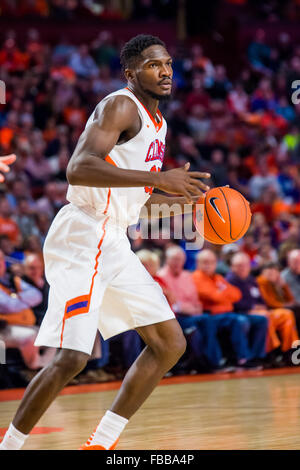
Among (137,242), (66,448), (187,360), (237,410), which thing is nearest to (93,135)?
(66,448)

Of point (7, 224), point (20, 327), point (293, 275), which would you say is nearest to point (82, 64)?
point (7, 224)

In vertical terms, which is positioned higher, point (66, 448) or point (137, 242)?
point (66, 448)

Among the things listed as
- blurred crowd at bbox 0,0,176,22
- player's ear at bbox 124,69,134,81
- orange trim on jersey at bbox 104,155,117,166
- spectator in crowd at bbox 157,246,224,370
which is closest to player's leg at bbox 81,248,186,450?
orange trim on jersey at bbox 104,155,117,166

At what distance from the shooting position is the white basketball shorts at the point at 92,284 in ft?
12.7

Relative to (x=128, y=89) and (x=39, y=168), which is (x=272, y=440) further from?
(x=39, y=168)

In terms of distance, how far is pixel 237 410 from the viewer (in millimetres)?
6016

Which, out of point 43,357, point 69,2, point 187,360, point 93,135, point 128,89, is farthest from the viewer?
point 69,2

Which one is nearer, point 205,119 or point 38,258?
point 38,258

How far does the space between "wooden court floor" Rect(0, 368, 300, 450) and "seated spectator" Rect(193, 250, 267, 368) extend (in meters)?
0.69

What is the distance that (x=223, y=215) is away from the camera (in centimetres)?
434

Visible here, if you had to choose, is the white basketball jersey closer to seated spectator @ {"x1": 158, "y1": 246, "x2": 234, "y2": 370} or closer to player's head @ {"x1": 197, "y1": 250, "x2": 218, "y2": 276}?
seated spectator @ {"x1": 158, "y1": 246, "x2": 234, "y2": 370}

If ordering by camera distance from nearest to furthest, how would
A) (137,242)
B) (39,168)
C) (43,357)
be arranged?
(43,357) → (137,242) → (39,168)

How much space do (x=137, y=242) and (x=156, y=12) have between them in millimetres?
9056

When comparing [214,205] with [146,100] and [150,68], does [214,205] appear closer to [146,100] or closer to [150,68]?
[146,100]
